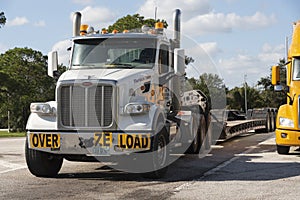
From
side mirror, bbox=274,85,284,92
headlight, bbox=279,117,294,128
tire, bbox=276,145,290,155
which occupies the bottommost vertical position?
tire, bbox=276,145,290,155

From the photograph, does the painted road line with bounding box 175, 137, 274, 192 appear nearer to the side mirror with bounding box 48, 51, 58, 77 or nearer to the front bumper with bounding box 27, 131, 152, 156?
the front bumper with bounding box 27, 131, 152, 156

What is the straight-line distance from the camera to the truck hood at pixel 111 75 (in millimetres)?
9281

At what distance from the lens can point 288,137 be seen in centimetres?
1300

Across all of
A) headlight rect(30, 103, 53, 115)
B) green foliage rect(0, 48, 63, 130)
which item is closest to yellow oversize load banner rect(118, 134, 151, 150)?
headlight rect(30, 103, 53, 115)

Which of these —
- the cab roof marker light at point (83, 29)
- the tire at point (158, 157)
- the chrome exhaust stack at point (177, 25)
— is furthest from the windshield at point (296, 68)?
the cab roof marker light at point (83, 29)

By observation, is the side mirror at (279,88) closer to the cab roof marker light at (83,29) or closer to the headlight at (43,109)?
the cab roof marker light at (83,29)

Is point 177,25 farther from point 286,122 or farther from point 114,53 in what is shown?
point 286,122

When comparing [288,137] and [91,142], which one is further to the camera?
[288,137]

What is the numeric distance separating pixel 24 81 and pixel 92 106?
41466 mm

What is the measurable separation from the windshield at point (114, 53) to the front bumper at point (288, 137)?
4691 millimetres

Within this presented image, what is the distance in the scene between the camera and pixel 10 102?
4928 centimetres

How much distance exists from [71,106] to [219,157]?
559 cm

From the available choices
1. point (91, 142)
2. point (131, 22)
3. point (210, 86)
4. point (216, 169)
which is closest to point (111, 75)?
point (91, 142)

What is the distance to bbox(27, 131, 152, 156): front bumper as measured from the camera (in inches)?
348
